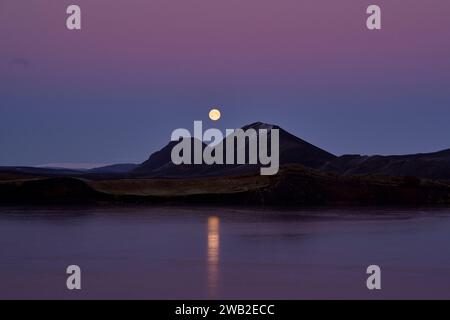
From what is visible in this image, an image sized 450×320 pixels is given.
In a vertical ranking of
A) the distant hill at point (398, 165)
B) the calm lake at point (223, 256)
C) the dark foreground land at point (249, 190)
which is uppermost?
the distant hill at point (398, 165)

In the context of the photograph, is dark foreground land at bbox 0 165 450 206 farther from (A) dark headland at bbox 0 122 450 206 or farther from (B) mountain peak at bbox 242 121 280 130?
(B) mountain peak at bbox 242 121 280 130

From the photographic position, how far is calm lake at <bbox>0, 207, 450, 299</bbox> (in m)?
16.8

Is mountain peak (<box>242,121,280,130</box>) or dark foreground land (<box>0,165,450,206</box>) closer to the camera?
dark foreground land (<box>0,165,450,206</box>)

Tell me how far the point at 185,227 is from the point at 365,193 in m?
28.7

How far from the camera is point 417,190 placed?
194ft

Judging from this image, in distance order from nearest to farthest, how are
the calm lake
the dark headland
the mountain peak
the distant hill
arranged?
the calm lake < the dark headland < the distant hill < the mountain peak

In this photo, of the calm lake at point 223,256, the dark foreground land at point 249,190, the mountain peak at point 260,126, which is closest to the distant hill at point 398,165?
the mountain peak at point 260,126

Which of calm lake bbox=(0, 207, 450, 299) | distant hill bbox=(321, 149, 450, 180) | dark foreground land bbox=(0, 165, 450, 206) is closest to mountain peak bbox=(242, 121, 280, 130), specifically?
distant hill bbox=(321, 149, 450, 180)

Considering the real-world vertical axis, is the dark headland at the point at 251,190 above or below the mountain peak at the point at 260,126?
below

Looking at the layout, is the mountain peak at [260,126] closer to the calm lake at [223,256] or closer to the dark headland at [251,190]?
the dark headland at [251,190]

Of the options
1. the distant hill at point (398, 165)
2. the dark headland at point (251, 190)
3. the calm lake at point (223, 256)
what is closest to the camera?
the calm lake at point (223, 256)

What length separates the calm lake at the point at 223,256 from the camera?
16.8m

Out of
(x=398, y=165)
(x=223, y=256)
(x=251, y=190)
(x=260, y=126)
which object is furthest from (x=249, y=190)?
(x=260, y=126)
